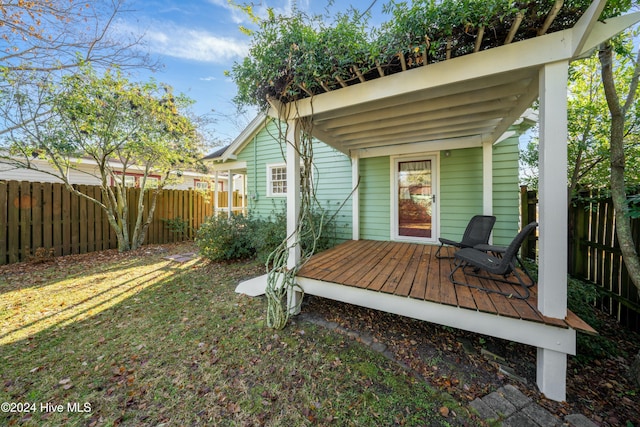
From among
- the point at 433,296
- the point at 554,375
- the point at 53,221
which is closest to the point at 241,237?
the point at 53,221

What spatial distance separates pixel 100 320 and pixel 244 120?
7.08m

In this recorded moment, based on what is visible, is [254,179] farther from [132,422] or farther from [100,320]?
[132,422]

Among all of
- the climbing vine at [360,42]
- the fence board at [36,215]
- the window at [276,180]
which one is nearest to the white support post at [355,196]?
the window at [276,180]

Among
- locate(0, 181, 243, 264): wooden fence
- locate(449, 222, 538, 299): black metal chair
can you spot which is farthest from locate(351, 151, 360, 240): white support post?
locate(0, 181, 243, 264): wooden fence

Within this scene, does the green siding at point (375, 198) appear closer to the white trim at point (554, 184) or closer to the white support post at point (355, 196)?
the white support post at point (355, 196)

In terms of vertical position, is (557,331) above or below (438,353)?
above

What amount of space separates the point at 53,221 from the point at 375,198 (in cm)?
814

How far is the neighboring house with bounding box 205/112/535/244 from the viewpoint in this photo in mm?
4402

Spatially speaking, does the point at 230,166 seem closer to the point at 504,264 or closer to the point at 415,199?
the point at 415,199

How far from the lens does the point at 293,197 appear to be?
3.18 m

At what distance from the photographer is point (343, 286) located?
2795mm

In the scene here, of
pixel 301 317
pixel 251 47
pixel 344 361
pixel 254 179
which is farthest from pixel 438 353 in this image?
pixel 254 179

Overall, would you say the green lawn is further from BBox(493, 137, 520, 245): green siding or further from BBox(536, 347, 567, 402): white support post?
BBox(493, 137, 520, 245): green siding

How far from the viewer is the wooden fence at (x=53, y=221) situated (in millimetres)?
5465
